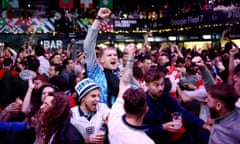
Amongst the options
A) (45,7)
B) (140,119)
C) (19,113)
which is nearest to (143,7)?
(45,7)

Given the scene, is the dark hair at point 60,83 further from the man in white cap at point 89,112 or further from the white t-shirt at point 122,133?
the white t-shirt at point 122,133

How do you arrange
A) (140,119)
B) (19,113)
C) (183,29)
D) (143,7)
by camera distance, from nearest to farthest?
(140,119)
(19,113)
(183,29)
(143,7)

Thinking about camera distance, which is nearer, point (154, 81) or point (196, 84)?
point (154, 81)

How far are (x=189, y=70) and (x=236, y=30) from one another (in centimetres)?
1119

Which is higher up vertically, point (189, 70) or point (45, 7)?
point (45, 7)

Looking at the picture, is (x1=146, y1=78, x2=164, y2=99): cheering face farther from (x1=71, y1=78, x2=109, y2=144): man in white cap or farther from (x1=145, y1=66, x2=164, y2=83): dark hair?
(x1=71, y1=78, x2=109, y2=144): man in white cap

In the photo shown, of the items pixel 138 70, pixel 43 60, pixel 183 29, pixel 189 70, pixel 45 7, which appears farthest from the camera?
pixel 45 7

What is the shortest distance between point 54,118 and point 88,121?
592 millimetres

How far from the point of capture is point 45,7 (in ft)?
92.2

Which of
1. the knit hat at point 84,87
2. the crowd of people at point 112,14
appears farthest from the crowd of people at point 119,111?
the crowd of people at point 112,14

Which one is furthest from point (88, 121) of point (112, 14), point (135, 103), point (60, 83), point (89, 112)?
point (112, 14)

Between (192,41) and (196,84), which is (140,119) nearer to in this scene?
(196,84)

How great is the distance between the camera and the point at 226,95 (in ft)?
12.3

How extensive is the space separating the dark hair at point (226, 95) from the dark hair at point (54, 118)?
52.9 inches
